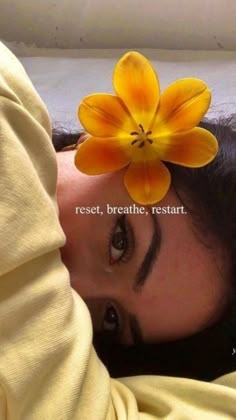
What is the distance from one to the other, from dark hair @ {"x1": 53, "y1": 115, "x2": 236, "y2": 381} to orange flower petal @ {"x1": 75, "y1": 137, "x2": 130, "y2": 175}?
63 mm

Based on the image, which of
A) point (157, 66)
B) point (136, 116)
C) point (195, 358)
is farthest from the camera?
point (157, 66)

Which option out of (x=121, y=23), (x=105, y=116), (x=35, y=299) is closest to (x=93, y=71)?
(x=121, y=23)

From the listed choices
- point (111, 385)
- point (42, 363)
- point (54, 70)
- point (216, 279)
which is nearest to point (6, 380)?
point (42, 363)

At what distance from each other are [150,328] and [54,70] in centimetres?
52

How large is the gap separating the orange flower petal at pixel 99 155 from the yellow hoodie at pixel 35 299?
49 millimetres

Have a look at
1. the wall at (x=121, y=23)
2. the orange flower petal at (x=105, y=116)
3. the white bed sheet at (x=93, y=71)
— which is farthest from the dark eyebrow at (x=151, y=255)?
the wall at (x=121, y=23)

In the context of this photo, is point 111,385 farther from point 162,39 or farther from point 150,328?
point 162,39

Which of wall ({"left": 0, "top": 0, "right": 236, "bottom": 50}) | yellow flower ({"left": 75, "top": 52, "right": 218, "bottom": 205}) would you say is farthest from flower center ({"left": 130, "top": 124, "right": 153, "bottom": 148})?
wall ({"left": 0, "top": 0, "right": 236, "bottom": 50})

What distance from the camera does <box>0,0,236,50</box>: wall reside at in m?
1.28

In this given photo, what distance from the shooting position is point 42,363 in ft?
2.40

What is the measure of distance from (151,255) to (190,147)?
0.13 meters

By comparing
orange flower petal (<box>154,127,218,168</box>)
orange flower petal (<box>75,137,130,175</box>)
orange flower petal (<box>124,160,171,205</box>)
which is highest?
orange flower petal (<box>154,127,218,168</box>)

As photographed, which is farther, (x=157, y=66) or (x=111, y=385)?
(x=157, y=66)

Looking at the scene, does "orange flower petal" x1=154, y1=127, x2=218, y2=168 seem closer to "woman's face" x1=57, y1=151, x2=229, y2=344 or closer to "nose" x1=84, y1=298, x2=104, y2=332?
"woman's face" x1=57, y1=151, x2=229, y2=344
